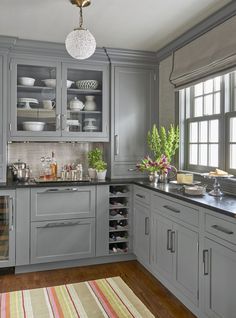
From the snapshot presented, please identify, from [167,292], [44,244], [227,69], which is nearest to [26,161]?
[44,244]

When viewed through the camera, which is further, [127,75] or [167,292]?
[127,75]

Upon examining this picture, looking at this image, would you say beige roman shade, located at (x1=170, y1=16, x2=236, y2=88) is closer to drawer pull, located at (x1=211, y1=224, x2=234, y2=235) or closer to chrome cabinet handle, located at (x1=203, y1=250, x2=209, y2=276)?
drawer pull, located at (x1=211, y1=224, x2=234, y2=235)

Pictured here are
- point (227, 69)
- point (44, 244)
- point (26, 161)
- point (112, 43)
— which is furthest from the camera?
point (26, 161)

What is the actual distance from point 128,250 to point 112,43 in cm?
232

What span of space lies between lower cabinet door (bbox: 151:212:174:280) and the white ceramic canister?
1486 mm

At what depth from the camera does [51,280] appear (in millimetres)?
3086

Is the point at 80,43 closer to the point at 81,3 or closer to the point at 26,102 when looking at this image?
the point at 81,3

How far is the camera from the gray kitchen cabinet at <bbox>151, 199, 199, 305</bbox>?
236 centimetres

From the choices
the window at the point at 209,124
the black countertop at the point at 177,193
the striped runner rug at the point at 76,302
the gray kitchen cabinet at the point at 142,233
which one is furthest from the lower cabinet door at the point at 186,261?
the window at the point at 209,124

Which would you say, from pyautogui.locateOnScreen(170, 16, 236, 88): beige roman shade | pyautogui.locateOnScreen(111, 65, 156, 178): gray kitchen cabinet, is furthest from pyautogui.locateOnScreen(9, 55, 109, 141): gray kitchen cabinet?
pyautogui.locateOnScreen(170, 16, 236, 88): beige roman shade

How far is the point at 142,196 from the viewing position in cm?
332

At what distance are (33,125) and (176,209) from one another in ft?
6.12

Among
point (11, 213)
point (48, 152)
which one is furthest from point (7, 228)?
point (48, 152)

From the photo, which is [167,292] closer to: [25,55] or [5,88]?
[5,88]
